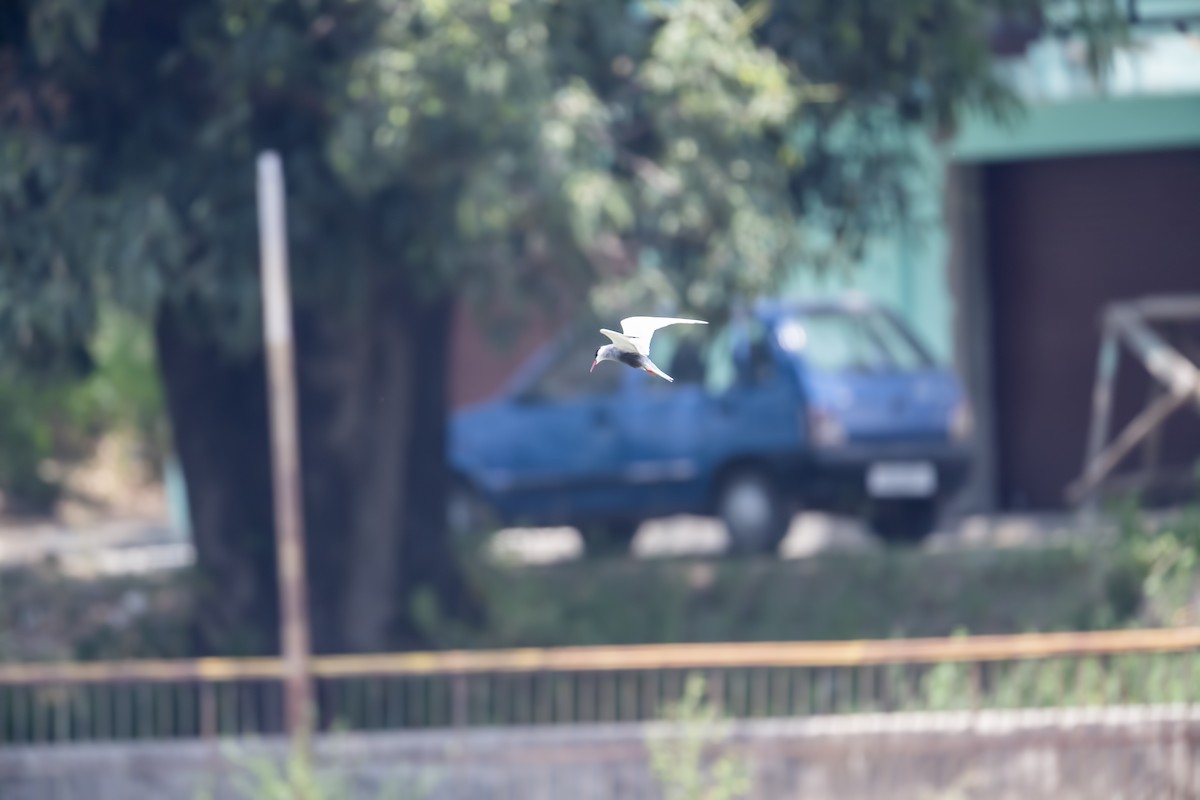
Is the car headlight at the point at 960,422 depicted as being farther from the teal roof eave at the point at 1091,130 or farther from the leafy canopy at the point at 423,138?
the leafy canopy at the point at 423,138

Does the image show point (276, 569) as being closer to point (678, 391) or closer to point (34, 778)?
point (34, 778)

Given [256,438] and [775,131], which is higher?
[775,131]

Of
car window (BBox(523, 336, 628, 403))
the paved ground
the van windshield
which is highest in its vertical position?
the van windshield

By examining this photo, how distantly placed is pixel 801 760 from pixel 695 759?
554 millimetres

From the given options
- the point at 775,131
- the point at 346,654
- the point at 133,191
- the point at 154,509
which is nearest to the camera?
the point at 133,191

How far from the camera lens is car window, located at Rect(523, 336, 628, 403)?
11.6 m

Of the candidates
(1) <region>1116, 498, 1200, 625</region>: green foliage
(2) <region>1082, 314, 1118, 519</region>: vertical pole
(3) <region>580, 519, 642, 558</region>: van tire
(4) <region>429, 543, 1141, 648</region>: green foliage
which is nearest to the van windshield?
(2) <region>1082, 314, 1118, 519</region>: vertical pole

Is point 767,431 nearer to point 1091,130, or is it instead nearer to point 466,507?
point 466,507

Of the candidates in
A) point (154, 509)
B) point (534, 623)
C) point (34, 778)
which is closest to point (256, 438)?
point (534, 623)

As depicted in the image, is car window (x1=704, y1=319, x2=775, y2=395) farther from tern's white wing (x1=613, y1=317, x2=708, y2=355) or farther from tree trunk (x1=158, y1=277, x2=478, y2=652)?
tern's white wing (x1=613, y1=317, x2=708, y2=355)

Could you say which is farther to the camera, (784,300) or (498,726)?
(784,300)

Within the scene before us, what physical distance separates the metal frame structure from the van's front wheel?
1986 millimetres

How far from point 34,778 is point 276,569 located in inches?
83.5

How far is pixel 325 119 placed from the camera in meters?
7.89
